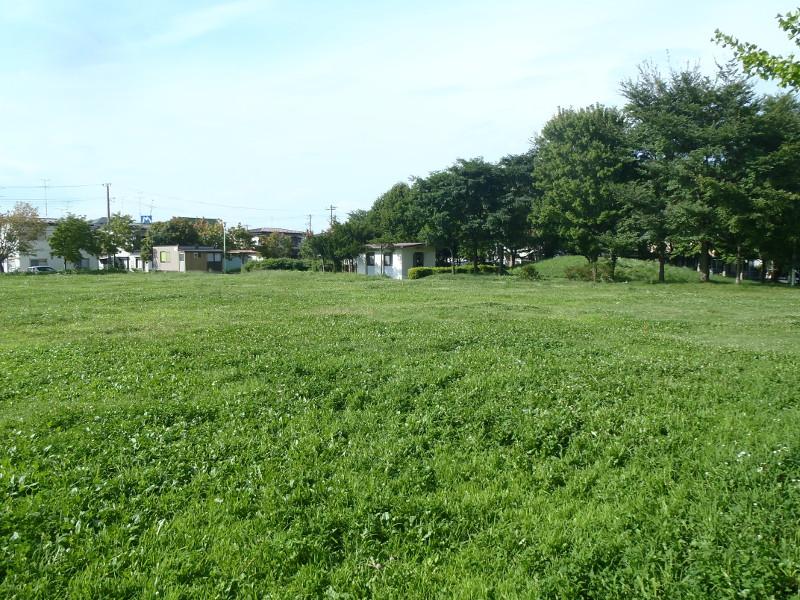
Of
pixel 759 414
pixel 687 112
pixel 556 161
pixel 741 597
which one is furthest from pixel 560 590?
pixel 556 161

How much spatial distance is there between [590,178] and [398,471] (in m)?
37.7

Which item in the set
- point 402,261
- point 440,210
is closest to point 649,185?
point 440,210

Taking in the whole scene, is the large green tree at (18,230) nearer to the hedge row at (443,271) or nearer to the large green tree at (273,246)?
the large green tree at (273,246)

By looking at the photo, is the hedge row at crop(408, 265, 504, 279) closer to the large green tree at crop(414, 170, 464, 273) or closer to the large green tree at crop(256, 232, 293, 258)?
the large green tree at crop(414, 170, 464, 273)

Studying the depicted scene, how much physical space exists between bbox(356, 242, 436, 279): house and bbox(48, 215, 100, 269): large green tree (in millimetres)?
27995

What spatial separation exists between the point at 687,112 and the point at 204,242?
6443cm

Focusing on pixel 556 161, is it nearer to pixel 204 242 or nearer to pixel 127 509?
pixel 127 509

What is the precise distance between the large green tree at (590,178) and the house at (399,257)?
1524 centimetres

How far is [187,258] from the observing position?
213 feet

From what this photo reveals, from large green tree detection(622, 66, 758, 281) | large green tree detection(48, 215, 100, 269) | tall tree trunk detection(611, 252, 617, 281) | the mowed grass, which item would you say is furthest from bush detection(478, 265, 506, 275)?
the mowed grass

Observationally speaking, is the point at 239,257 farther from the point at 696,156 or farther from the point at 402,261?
the point at 696,156

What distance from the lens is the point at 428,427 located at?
20.4 ft

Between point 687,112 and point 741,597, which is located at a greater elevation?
point 687,112

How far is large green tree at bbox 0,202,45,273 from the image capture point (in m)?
52.8
